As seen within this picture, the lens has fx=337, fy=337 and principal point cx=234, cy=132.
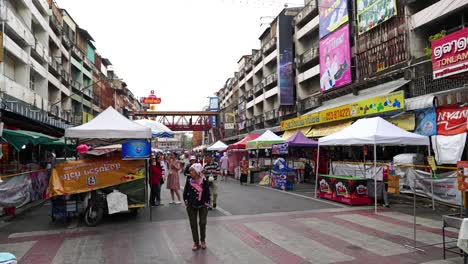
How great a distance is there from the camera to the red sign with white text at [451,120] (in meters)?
12.4

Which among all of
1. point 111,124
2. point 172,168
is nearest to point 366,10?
point 172,168

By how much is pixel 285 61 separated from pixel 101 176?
96.7 feet

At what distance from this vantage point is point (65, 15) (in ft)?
131

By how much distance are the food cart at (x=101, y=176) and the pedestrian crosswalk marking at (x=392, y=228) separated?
5.97 meters

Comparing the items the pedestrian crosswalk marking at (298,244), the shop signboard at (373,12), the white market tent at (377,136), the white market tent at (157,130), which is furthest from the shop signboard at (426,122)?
the white market tent at (157,130)

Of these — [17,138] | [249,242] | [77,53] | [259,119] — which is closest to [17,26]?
[17,138]

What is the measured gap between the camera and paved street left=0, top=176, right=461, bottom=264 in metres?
6.04

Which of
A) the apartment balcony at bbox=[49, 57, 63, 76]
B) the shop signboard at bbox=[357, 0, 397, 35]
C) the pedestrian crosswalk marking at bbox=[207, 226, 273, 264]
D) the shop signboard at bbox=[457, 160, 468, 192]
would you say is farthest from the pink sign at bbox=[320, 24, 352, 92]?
the apartment balcony at bbox=[49, 57, 63, 76]

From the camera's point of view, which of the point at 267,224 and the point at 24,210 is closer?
the point at 267,224

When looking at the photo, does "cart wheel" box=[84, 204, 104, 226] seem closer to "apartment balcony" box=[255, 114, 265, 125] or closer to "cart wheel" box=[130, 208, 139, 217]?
"cart wheel" box=[130, 208, 139, 217]

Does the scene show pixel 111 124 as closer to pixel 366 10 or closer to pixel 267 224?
pixel 267 224

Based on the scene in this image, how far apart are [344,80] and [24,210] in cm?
1997

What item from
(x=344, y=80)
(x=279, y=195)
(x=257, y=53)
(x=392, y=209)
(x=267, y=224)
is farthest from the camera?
(x=257, y=53)

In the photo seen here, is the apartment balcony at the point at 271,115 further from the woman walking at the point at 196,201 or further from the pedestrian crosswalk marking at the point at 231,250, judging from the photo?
the woman walking at the point at 196,201
